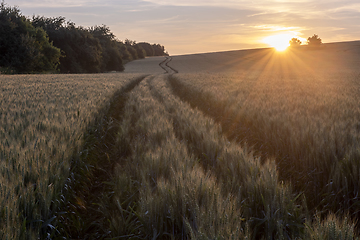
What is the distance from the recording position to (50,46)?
36531mm

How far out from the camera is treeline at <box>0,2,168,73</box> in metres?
31.4

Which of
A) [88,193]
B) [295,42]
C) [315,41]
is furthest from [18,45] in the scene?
[295,42]

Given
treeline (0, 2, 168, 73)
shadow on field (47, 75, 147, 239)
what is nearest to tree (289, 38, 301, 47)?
treeline (0, 2, 168, 73)

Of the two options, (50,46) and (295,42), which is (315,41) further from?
(50,46)

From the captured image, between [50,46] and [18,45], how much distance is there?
5453 millimetres

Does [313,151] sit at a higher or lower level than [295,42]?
lower

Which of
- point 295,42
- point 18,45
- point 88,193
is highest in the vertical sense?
point 295,42

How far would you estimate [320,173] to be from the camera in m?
2.72

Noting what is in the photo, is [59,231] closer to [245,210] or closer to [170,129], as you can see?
[245,210]

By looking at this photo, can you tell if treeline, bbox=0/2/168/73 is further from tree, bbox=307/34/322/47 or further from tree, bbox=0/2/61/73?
tree, bbox=307/34/322/47

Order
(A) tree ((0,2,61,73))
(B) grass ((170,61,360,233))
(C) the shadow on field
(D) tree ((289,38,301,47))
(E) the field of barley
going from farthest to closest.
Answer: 1. (D) tree ((289,38,301,47))
2. (A) tree ((0,2,61,73))
3. (B) grass ((170,61,360,233))
4. (C) the shadow on field
5. (E) the field of barley

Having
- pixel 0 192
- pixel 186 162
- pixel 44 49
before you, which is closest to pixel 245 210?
pixel 186 162

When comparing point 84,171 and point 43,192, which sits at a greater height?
point 43,192

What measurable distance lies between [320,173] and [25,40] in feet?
127
